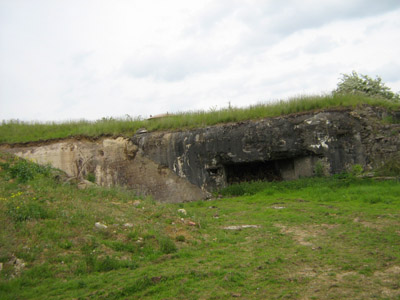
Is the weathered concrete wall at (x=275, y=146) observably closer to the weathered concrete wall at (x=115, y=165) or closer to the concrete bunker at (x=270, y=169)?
the concrete bunker at (x=270, y=169)

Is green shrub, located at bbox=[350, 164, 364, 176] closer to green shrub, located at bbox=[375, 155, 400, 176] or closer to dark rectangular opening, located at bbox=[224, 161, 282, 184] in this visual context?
green shrub, located at bbox=[375, 155, 400, 176]

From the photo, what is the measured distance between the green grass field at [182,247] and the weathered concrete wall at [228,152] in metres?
2.82

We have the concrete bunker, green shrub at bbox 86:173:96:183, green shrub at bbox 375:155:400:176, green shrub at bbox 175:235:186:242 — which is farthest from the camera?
green shrub at bbox 86:173:96:183

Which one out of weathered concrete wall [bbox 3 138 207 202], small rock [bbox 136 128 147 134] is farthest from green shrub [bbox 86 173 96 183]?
small rock [bbox 136 128 147 134]

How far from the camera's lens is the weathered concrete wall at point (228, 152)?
13.7 metres

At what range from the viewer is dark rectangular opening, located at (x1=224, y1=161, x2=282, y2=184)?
1538 centimetres

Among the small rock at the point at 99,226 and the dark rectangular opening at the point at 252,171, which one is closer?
the small rock at the point at 99,226

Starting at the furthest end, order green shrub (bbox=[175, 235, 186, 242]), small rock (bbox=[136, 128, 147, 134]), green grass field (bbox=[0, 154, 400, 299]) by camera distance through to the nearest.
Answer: small rock (bbox=[136, 128, 147, 134]) < green shrub (bbox=[175, 235, 186, 242]) < green grass field (bbox=[0, 154, 400, 299])

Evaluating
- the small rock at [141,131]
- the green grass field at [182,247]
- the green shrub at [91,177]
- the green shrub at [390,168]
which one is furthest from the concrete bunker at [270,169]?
the green shrub at [91,177]

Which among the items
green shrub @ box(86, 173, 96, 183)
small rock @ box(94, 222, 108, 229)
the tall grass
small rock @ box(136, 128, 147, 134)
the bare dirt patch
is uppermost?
the tall grass

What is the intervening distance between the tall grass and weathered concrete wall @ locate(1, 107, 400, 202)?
41cm

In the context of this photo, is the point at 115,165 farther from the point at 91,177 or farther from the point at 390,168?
the point at 390,168

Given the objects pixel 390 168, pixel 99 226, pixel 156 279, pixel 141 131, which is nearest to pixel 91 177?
pixel 141 131

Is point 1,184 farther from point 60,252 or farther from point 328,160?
point 328,160
